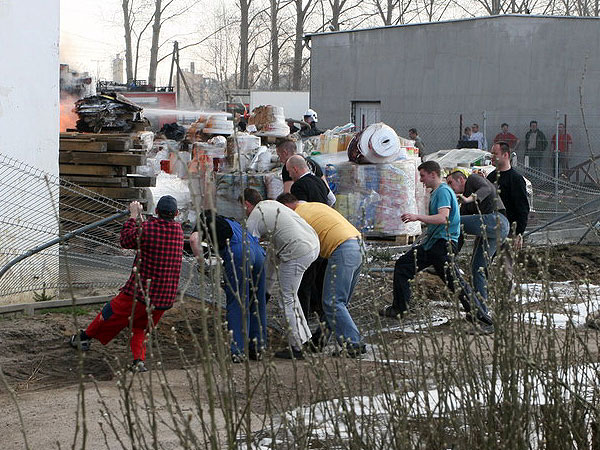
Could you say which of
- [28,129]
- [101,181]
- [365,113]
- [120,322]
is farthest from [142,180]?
[365,113]

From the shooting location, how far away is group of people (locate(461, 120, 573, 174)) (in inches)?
893

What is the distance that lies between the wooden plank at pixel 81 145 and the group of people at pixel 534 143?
42.1ft

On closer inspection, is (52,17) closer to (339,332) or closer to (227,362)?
(339,332)

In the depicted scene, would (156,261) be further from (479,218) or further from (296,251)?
(479,218)

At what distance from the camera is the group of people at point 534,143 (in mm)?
22672

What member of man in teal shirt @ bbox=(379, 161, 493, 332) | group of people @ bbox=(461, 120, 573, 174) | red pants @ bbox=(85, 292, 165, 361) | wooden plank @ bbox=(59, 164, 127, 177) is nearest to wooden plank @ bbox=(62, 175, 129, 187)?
wooden plank @ bbox=(59, 164, 127, 177)

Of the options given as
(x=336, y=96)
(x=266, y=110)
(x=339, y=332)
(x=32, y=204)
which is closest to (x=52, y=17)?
(x=32, y=204)

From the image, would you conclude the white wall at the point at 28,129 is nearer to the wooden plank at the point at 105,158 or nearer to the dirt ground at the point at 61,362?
the dirt ground at the point at 61,362

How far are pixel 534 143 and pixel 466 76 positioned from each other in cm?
394

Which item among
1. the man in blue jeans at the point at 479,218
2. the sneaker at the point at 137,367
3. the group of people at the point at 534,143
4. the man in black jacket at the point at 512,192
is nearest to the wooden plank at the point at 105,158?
the man in blue jeans at the point at 479,218

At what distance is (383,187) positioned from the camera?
11930mm

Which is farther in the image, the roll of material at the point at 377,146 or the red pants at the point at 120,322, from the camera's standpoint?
the roll of material at the point at 377,146

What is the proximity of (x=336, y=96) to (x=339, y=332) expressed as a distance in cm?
2282

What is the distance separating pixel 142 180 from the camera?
11.3 meters
